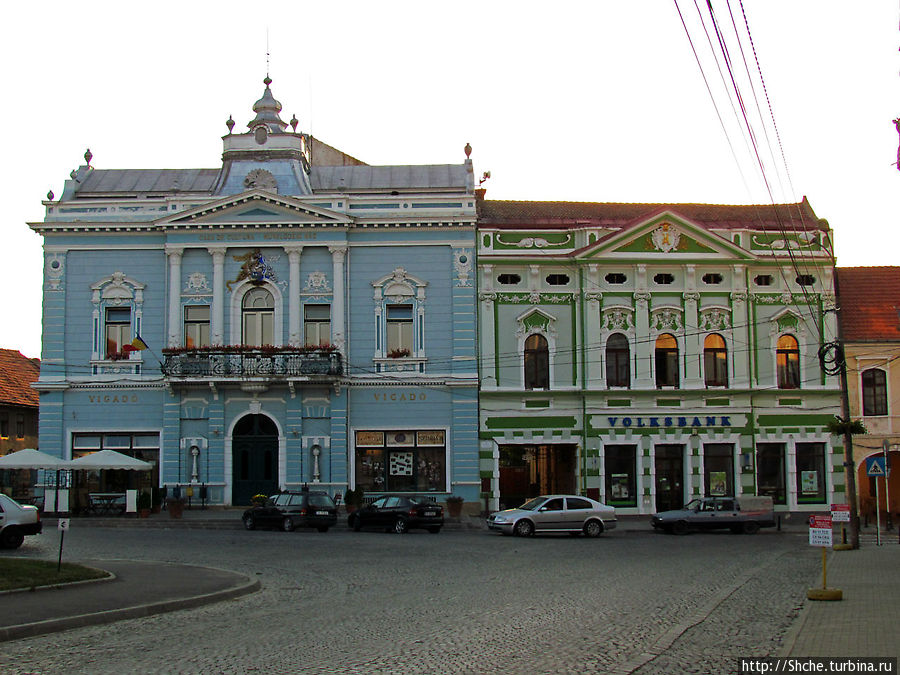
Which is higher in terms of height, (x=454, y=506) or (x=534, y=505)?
(x=534, y=505)

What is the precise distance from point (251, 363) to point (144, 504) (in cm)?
650

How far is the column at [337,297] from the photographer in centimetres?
4109

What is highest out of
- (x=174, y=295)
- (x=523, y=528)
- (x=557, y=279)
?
(x=557, y=279)

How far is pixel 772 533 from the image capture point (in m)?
36.5

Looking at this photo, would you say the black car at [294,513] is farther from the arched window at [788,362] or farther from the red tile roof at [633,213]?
the arched window at [788,362]

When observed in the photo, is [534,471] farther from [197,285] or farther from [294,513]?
[197,285]

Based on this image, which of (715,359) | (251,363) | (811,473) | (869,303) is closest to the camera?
(251,363)

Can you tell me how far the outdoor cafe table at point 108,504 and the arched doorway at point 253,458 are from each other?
4296mm

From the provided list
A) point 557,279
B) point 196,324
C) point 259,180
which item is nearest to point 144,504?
point 196,324

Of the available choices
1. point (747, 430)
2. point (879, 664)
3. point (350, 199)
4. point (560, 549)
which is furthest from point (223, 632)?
point (747, 430)

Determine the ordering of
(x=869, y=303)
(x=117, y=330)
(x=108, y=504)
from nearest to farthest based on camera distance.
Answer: (x=108, y=504)
(x=117, y=330)
(x=869, y=303)

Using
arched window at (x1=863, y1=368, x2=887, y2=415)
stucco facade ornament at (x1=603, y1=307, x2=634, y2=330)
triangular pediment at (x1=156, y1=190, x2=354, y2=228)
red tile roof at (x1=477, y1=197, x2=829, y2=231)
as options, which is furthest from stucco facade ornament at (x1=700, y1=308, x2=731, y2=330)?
→ triangular pediment at (x1=156, y1=190, x2=354, y2=228)

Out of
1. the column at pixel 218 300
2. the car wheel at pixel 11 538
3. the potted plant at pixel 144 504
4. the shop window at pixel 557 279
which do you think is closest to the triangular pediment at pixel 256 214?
the column at pixel 218 300

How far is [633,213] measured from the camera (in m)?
45.8
